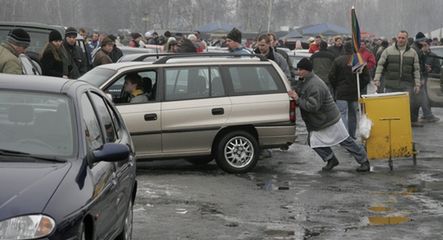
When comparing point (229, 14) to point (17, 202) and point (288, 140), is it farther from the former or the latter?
point (17, 202)

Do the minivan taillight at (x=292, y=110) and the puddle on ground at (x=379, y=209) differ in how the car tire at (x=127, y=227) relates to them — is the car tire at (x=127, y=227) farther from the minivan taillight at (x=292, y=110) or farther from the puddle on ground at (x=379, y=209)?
the minivan taillight at (x=292, y=110)

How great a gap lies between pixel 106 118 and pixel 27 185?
207cm

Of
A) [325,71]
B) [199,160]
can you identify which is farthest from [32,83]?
[325,71]

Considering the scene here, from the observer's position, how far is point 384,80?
1914 centimetres

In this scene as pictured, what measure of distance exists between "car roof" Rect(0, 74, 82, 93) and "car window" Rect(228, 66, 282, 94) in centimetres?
633

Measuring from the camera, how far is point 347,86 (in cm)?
1664

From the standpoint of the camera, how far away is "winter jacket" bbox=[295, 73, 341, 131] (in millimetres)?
13609

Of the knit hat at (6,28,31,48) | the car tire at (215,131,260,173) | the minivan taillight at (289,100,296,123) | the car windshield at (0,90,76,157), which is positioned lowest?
the car tire at (215,131,260,173)

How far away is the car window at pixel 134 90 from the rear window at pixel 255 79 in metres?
1.16

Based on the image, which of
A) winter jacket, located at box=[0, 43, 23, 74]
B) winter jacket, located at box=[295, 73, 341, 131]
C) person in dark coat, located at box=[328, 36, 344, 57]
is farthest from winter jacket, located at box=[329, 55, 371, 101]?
winter jacket, located at box=[0, 43, 23, 74]

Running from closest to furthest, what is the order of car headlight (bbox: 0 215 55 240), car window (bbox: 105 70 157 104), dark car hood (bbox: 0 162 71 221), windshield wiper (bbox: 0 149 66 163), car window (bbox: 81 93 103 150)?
car headlight (bbox: 0 215 55 240) → dark car hood (bbox: 0 162 71 221) → windshield wiper (bbox: 0 149 66 163) → car window (bbox: 81 93 103 150) → car window (bbox: 105 70 157 104)

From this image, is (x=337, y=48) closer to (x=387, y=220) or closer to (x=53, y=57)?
(x=53, y=57)

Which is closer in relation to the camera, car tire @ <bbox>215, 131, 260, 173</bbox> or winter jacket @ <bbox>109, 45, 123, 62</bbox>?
car tire @ <bbox>215, 131, 260, 173</bbox>

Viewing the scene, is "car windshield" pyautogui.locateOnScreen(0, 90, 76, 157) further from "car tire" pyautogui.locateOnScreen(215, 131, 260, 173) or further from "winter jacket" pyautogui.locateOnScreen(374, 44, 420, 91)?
"winter jacket" pyautogui.locateOnScreen(374, 44, 420, 91)
